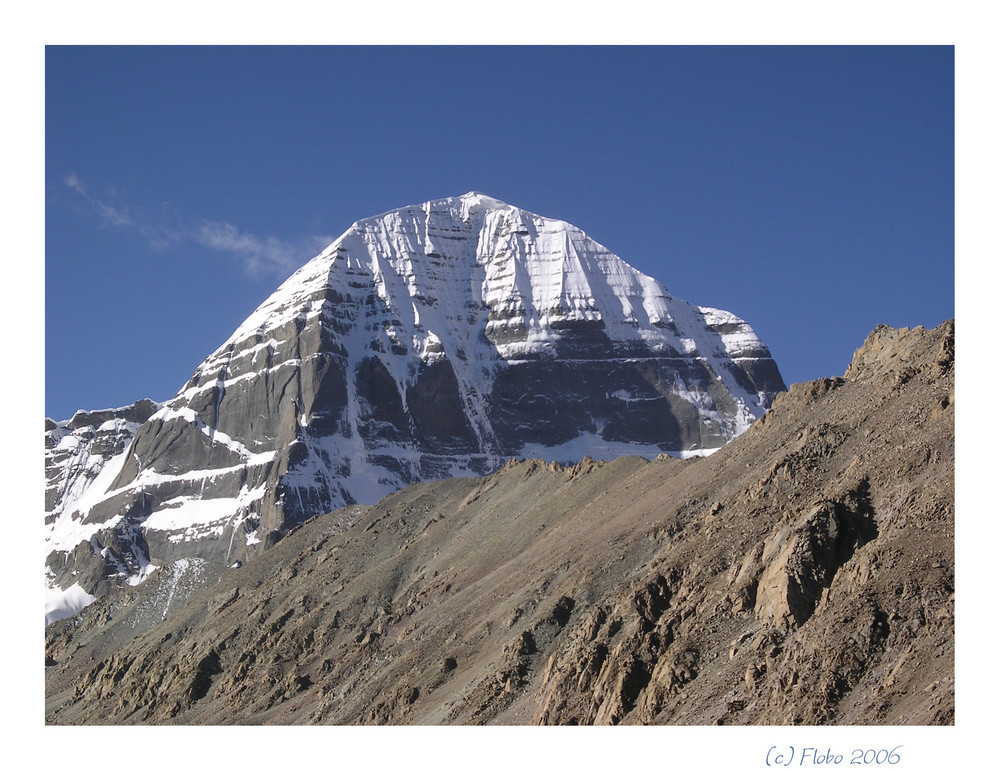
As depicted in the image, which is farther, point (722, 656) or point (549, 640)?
point (549, 640)

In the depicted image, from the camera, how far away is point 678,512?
10231 cm

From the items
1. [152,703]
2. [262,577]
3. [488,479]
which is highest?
[488,479]

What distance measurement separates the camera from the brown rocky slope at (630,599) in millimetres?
68438

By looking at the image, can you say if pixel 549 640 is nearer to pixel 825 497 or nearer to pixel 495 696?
pixel 495 696

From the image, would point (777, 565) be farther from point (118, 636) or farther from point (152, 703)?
point (118, 636)

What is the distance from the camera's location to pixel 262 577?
161 m

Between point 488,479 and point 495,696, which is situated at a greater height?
point 488,479

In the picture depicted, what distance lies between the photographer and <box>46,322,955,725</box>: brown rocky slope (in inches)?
2694

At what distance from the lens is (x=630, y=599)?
286 ft

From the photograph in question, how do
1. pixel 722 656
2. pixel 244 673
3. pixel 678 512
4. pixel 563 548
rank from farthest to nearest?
pixel 244 673 < pixel 563 548 < pixel 678 512 < pixel 722 656

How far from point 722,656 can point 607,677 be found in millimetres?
7196

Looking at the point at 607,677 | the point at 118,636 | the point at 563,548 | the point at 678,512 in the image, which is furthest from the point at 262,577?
the point at 607,677

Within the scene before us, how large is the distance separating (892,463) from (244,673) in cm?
6697

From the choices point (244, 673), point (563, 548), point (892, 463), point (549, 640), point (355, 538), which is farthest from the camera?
point (355, 538)
